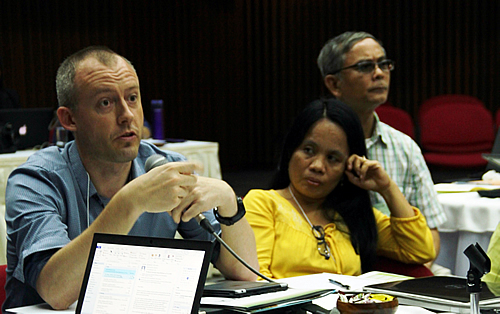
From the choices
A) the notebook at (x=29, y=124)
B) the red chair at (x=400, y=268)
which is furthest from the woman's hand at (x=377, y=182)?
the notebook at (x=29, y=124)

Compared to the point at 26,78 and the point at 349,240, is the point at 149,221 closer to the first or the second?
the point at 349,240

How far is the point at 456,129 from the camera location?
281 inches

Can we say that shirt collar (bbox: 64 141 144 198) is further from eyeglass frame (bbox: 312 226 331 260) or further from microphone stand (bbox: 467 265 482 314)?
microphone stand (bbox: 467 265 482 314)

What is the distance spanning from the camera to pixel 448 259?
3109 millimetres

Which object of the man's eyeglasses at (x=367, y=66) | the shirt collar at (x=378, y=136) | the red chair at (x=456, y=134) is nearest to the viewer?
the shirt collar at (x=378, y=136)

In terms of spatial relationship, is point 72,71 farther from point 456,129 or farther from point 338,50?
point 456,129

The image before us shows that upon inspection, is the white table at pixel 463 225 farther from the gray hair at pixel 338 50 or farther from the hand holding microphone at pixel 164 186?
the hand holding microphone at pixel 164 186

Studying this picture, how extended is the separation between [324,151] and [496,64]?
6.96 m

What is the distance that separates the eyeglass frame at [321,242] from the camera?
7.10 feet

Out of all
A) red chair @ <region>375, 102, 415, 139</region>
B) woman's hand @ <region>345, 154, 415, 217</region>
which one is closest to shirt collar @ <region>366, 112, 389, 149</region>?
woman's hand @ <region>345, 154, 415, 217</region>

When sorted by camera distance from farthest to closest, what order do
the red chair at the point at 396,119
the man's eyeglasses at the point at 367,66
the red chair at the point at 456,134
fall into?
1. the red chair at the point at 456,134
2. the red chair at the point at 396,119
3. the man's eyeglasses at the point at 367,66

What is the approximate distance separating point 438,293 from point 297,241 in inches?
32.1

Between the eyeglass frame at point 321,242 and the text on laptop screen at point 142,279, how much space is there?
102 cm

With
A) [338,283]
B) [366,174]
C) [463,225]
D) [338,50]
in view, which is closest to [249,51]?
[338,50]
